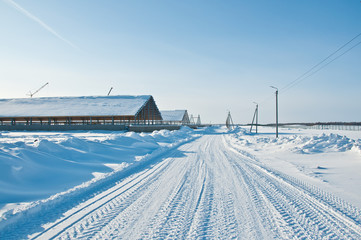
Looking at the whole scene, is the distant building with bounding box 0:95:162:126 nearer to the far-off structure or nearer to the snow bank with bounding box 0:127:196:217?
the far-off structure

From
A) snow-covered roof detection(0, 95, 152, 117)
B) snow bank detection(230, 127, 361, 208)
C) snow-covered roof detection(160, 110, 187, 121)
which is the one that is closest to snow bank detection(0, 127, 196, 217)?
snow bank detection(230, 127, 361, 208)

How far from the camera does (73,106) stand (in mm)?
39281

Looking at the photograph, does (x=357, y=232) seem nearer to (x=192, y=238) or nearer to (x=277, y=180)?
(x=192, y=238)

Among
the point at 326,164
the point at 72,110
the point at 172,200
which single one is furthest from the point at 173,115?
the point at 172,200

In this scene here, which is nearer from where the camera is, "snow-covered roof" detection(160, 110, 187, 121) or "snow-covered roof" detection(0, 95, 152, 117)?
"snow-covered roof" detection(0, 95, 152, 117)

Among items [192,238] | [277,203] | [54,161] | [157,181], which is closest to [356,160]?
[277,203]

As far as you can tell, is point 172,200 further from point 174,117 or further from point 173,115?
point 173,115

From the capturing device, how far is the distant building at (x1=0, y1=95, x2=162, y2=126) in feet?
116

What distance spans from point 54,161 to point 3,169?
73.7 inches

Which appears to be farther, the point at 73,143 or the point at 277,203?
the point at 73,143

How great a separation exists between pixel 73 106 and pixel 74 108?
1.44 meters

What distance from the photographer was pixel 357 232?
10.5ft

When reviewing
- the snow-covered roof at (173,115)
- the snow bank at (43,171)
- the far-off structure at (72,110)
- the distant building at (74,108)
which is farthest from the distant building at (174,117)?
the snow bank at (43,171)

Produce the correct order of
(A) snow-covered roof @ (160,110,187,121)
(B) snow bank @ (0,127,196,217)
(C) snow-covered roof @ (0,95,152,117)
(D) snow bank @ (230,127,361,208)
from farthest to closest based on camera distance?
(A) snow-covered roof @ (160,110,187,121)
(C) snow-covered roof @ (0,95,152,117)
(D) snow bank @ (230,127,361,208)
(B) snow bank @ (0,127,196,217)
